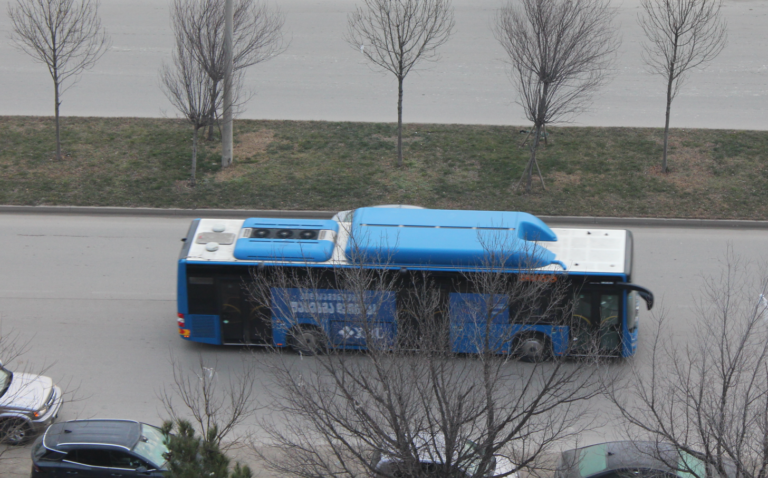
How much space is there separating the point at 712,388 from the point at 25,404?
10214 mm

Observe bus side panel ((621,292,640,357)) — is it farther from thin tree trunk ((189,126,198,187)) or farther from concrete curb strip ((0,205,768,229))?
thin tree trunk ((189,126,198,187))

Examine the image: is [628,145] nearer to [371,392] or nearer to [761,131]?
[761,131]

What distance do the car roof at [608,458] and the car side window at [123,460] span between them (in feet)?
19.6

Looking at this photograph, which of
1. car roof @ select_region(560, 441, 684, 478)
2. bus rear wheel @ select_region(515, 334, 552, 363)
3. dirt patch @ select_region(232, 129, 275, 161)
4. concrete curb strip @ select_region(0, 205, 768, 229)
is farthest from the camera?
dirt patch @ select_region(232, 129, 275, 161)

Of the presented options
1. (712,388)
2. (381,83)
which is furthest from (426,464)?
(381,83)

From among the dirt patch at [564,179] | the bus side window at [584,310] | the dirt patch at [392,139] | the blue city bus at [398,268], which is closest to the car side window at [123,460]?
the blue city bus at [398,268]

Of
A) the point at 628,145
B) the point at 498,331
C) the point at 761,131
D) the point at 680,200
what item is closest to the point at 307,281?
the point at 498,331

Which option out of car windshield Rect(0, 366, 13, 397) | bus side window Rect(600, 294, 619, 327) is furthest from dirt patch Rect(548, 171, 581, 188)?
car windshield Rect(0, 366, 13, 397)

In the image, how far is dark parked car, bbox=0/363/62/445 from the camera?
12273 millimetres

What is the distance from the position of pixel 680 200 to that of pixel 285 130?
489 inches

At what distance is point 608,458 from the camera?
A: 11.0 meters

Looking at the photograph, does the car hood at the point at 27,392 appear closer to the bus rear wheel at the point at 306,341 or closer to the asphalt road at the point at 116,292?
the asphalt road at the point at 116,292

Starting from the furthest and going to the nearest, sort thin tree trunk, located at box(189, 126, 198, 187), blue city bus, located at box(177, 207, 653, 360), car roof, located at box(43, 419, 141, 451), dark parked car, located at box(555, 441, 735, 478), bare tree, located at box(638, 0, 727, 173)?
thin tree trunk, located at box(189, 126, 198, 187)
bare tree, located at box(638, 0, 727, 173)
blue city bus, located at box(177, 207, 653, 360)
car roof, located at box(43, 419, 141, 451)
dark parked car, located at box(555, 441, 735, 478)

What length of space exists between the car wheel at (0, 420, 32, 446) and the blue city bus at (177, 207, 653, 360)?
10.9 feet
